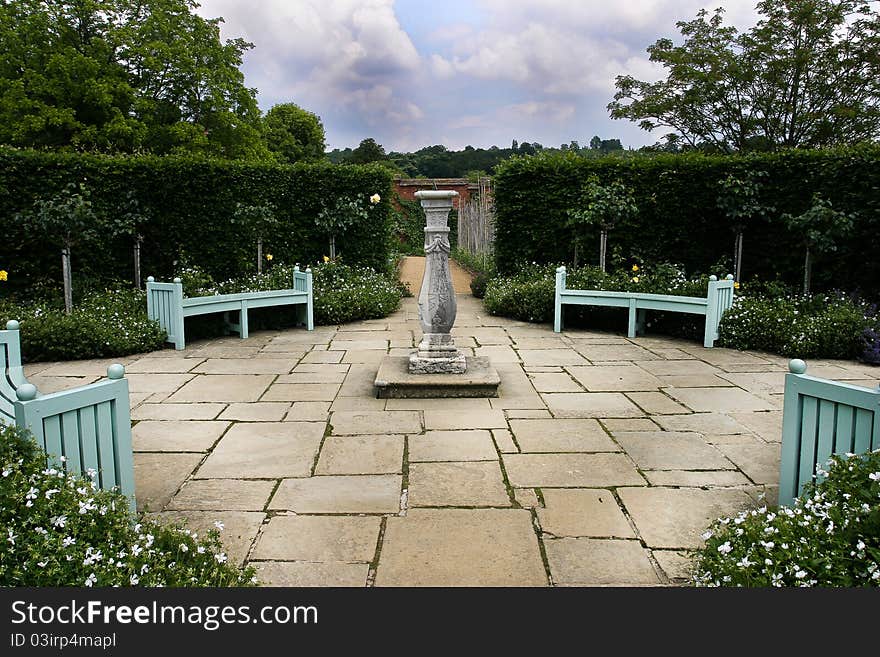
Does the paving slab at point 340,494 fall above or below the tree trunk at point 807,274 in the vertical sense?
below

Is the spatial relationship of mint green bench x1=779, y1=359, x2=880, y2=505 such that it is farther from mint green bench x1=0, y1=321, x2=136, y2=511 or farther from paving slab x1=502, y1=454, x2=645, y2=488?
mint green bench x1=0, y1=321, x2=136, y2=511

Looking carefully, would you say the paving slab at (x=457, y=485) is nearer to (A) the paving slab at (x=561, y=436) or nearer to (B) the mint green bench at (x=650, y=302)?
(A) the paving slab at (x=561, y=436)

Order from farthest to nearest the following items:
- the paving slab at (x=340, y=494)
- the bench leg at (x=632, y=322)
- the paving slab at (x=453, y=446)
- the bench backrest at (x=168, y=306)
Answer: the bench leg at (x=632, y=322)
the bench backrest at (x=168, y=306)
the paving slab at (x=453, y=446)
the paving slab at (x=340, y=494)

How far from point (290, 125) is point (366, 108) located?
28475mm

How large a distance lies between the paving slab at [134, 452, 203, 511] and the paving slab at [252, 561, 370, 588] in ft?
2.78

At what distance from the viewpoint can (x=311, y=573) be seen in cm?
240

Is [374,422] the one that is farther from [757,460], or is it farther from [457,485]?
[757,460]

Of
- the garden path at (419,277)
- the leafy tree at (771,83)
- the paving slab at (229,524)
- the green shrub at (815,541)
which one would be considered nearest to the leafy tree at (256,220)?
the garden path at (419,277)

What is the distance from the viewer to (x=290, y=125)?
3416 centimetres

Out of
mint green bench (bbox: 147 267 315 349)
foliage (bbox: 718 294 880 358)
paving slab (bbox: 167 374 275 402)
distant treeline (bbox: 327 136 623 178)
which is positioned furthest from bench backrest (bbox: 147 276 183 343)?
distant treeline (bbox: 327 136 623 178)

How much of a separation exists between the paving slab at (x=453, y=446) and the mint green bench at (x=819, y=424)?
1487 mm

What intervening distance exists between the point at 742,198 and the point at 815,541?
24.6 ft

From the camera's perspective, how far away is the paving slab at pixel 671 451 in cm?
356

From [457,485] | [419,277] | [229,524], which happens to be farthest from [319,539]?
[419,277]
